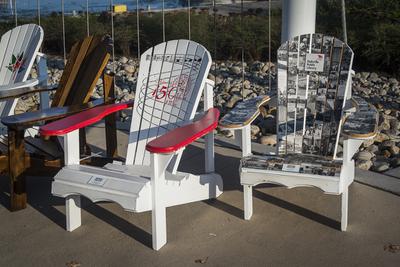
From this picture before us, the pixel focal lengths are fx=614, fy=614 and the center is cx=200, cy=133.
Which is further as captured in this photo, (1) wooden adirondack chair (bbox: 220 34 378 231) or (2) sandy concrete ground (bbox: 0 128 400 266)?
(1) wooden adirondack chair (bbox: 220 34 378 231)

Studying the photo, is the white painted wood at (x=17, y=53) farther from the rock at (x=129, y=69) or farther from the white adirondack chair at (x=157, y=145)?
the rock at (x=129, y=69)

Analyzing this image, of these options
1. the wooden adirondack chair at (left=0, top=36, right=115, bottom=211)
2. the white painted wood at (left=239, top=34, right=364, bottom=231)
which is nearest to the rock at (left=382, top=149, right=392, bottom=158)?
the white painted wood at (left=239, top=34, right=364, bottom=231)

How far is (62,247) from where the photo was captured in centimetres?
334

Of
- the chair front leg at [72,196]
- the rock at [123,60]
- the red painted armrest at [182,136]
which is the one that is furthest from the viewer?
the rock at [123,60]

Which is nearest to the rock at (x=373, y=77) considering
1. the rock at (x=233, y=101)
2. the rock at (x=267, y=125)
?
the rock at (x=233, y=101)

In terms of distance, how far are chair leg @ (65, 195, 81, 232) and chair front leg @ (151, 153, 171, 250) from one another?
546 millimetres

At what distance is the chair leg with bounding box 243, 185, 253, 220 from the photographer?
3.59 m

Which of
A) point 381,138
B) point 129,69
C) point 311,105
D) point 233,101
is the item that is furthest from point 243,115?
point 129,69

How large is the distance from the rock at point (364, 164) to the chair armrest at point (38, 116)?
2012 millimetres

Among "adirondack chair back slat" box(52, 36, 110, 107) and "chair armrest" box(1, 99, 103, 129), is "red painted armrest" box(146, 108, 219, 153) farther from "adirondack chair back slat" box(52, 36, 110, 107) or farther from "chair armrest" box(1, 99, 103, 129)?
"adirondack chair back slat" box(52, 36, 110, 107)

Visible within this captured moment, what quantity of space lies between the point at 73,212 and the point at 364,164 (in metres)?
2.30

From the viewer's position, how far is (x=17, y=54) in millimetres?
5203

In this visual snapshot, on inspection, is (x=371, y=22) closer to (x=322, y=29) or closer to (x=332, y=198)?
(x=322, y=29)

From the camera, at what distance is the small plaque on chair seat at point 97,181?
323cm
